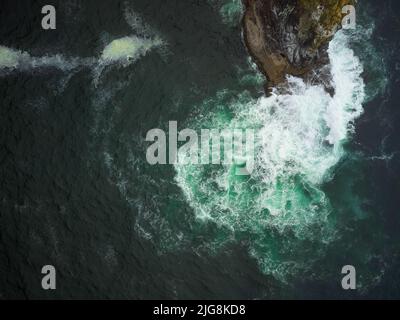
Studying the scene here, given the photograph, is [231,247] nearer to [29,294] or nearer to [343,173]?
[343,173]

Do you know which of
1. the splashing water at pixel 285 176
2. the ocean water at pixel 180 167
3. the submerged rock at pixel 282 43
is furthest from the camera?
the submerged rock at pixel 282 43

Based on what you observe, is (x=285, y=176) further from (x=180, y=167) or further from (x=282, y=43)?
(x=282, y=43)

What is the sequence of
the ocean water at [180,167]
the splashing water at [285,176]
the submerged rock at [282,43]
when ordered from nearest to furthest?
the ocean water at [180,167] < the splashing water at [285,176] < the submerged rock at [282,43]

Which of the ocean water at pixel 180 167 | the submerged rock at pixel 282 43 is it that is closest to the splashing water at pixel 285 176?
the ocean water at pixel 180 167

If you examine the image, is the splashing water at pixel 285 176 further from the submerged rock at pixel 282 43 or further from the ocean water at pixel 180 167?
the submerged rock at pixel 282 43

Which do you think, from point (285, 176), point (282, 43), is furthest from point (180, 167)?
point (282, 43)

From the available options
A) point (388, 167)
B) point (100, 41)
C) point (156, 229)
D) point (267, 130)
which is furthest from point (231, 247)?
point (100, 41)

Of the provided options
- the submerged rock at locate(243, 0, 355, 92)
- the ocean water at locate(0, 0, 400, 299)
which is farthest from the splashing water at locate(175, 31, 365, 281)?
the submerged rock at locate(243, 0, 355, 92)
